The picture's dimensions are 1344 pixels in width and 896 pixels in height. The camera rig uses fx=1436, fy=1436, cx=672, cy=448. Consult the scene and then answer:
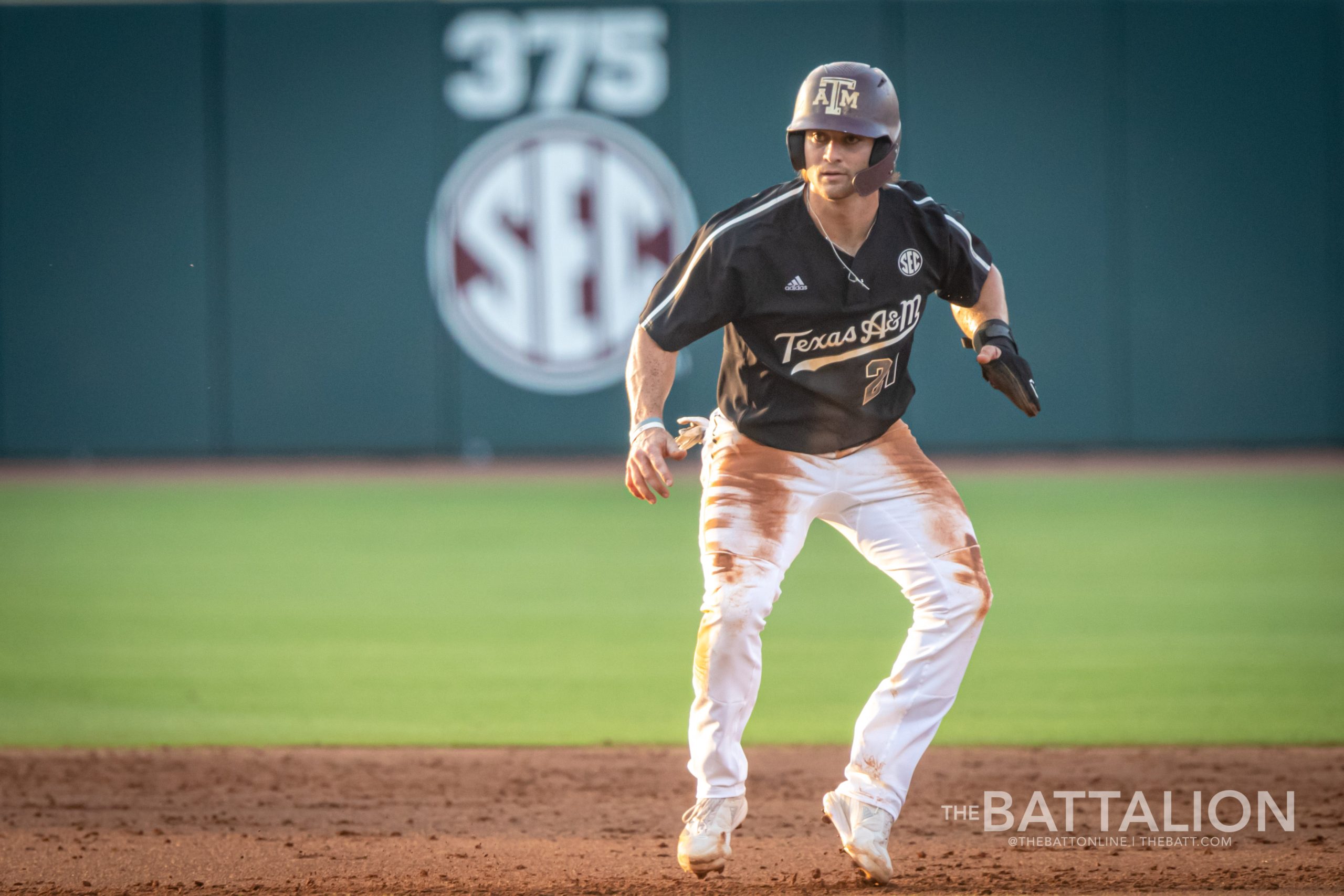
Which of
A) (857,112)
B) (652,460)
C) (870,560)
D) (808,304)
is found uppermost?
(857,112)

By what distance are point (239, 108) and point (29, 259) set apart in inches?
125

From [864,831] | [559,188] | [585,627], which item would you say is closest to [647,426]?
[864,831]

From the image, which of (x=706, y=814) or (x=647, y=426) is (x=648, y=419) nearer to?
(x=647, y=426)

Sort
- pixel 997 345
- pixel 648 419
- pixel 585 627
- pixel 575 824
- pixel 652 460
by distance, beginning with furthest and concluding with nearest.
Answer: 1. pixel 585 627
2. pixel 575 824
3. pixel 997 345
4. pixel 648 419
5. pixel 652 460

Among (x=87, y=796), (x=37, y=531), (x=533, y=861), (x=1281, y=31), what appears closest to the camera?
(x=533, y=861)

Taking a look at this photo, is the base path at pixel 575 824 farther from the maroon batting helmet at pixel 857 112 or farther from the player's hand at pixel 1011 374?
the maroon batting helmet at pixel 857 112

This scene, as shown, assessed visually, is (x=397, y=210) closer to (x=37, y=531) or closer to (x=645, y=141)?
(x=645, y=141)

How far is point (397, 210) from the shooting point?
1728 cm

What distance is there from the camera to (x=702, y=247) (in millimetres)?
4012

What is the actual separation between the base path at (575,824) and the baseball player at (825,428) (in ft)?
1.37

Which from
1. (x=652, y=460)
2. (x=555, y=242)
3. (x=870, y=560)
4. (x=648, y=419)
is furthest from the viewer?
Answer: (x=555, y=242)

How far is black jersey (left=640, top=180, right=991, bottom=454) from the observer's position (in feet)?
13.1

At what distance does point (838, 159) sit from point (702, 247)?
44 centimetres

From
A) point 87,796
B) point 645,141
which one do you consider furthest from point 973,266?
point 645,141
